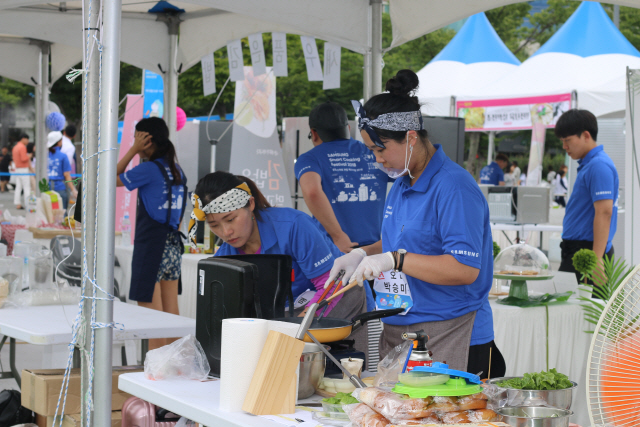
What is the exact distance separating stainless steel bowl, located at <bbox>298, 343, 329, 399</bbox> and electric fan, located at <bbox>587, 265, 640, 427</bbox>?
2.28 feet

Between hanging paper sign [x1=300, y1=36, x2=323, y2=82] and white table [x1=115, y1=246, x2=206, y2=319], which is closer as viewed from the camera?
hanging paper sign [x1=300, y1=36, x2=323, y2=82]

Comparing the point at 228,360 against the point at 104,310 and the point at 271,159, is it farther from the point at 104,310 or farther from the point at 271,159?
the point at 271,159

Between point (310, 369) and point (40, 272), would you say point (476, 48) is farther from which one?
point (310, 369)

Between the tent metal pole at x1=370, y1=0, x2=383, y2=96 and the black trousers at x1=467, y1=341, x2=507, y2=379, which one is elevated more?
the tent metal pole at x1=370, y1=0, x2=383, y2=96

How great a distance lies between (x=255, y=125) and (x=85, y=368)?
449cm

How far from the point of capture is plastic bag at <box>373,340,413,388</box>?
1524 millimetres

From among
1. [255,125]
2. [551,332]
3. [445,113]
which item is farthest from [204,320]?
[445,113]

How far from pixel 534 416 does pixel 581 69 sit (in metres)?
8.27

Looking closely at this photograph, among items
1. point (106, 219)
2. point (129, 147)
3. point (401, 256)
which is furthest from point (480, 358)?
point (129, 147)

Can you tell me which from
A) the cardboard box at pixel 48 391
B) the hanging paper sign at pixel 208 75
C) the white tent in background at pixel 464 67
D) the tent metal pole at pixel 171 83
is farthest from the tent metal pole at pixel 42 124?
the cardboard box at pixel 48 391

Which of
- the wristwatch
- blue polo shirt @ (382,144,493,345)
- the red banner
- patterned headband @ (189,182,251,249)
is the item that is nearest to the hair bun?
blue polo shirt @ (382,144,493,345)

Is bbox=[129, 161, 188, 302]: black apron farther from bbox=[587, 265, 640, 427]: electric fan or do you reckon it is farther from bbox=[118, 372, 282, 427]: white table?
bbox=[587, 265, 640, 427]: electric fan

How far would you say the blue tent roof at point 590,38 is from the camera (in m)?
9.05

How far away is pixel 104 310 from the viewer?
6.25 feet
